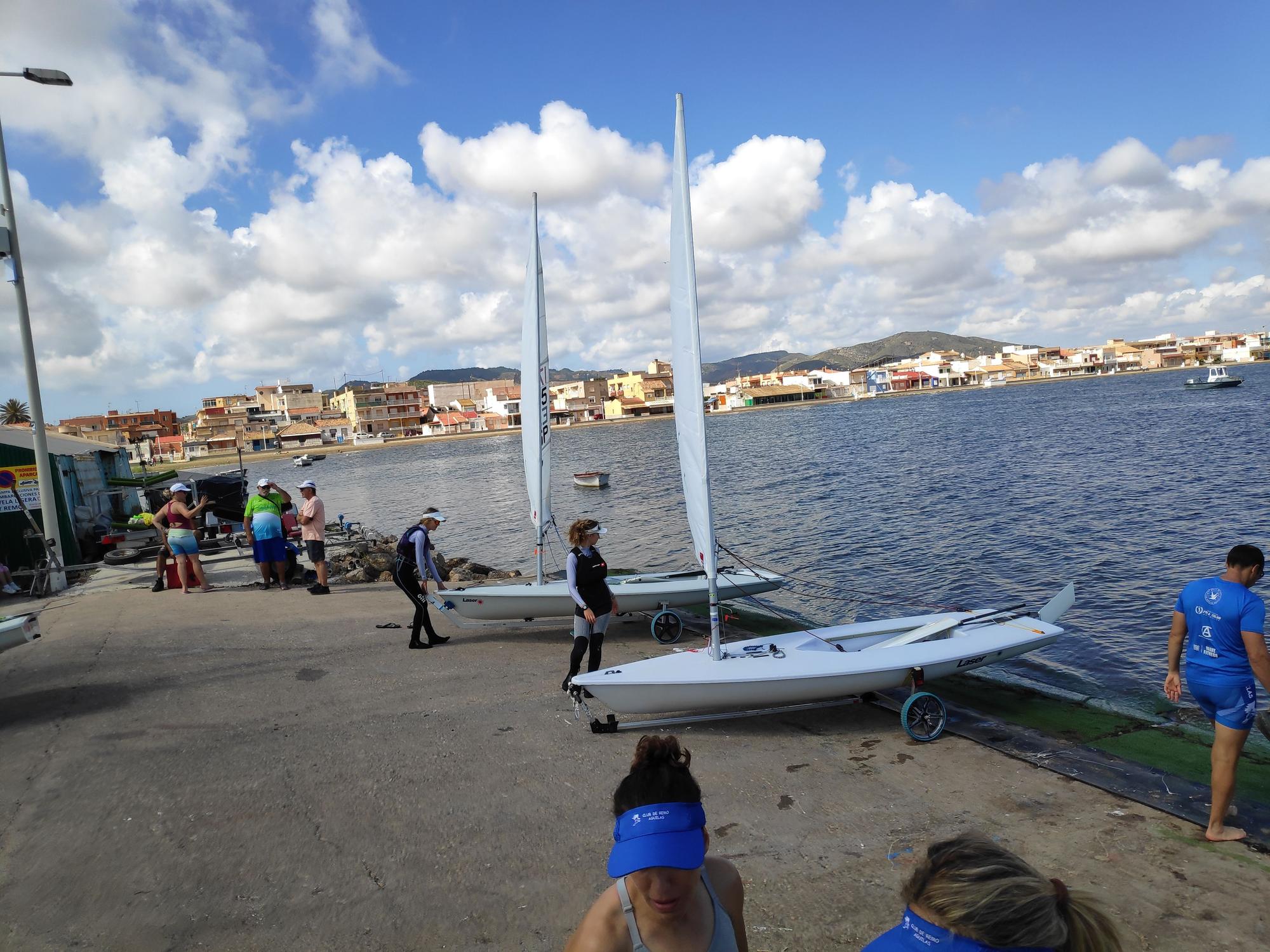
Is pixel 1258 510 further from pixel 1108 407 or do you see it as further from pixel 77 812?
pixel 1108 407

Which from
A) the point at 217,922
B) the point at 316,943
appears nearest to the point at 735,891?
the point at 316,943

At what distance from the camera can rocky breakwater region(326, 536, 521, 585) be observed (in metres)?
14.9

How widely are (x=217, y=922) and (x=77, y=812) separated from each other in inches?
75.8

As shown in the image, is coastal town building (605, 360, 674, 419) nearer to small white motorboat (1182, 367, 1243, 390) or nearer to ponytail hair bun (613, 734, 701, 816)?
small white motorboat (1182, 367, 1243, 390)

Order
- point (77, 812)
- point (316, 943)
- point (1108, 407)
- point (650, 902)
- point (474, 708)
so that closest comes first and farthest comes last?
point (650, 902), point (316, 943), point (77, 812), point (474, 708), point (1108, 407)

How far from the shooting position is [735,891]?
2.03 metres

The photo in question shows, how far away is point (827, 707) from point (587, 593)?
8.35 feet

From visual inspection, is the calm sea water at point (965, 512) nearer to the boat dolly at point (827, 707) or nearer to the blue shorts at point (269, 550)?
the boat dolly at point (827, 707)

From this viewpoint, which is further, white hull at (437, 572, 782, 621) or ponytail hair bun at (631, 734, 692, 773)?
white hull at (437, 572, 782, 621)

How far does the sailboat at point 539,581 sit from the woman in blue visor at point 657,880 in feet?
24.5

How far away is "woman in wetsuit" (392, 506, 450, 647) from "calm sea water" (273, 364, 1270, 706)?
7.04 metres

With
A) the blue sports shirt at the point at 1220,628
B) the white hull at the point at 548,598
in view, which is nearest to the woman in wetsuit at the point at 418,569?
the white hull at the point at 548,598

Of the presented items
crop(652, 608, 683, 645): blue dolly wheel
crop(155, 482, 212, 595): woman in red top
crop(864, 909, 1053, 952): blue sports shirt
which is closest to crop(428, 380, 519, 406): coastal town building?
crop(155, 482, 212, 595): woman in red top

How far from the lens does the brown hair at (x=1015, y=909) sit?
1505 mm
